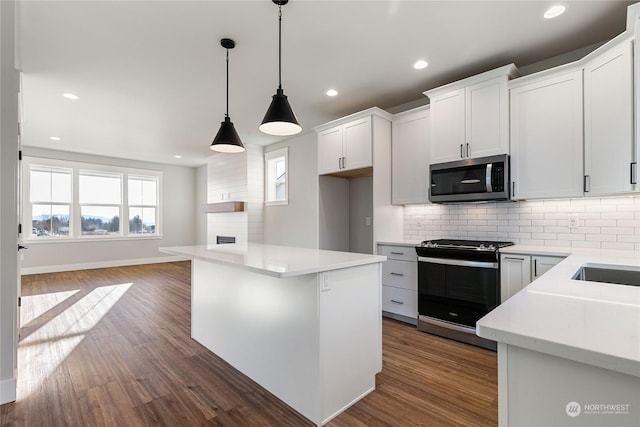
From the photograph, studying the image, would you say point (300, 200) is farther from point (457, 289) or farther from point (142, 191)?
point (142, 191)

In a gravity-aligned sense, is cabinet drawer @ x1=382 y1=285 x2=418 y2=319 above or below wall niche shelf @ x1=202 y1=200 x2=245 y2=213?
below

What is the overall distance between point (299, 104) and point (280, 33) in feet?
5.49

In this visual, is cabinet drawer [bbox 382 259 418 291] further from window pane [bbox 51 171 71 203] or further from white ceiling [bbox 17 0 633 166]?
window pane [bbox 51 171 71 203]

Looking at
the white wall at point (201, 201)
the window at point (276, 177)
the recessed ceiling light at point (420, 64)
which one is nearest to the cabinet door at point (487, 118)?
the recessed ceiling light at point (420, 64)

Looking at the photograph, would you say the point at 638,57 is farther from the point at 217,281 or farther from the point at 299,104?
the point at 217,281

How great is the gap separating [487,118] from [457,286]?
169cm

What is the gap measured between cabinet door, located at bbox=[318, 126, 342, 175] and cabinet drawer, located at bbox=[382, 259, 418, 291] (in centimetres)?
148

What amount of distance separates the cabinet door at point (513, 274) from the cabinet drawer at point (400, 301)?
92 centimetres

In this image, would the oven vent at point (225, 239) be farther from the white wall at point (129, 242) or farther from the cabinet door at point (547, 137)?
the cabinet door at point (547, 137)

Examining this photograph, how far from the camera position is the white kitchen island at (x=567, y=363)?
677 mm

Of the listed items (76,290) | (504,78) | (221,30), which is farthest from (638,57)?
(76,290)

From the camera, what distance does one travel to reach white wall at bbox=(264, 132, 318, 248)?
5234 mm

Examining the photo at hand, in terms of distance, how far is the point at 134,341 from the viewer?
3041mm

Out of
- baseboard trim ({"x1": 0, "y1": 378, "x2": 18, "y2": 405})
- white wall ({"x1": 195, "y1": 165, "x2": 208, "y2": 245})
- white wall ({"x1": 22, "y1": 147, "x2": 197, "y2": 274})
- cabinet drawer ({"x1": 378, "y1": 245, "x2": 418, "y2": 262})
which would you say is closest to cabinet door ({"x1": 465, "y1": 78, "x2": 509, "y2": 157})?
cabinet drawer ({"x1": 378, "y1": 245, "x2": 418, "y2": 262})
